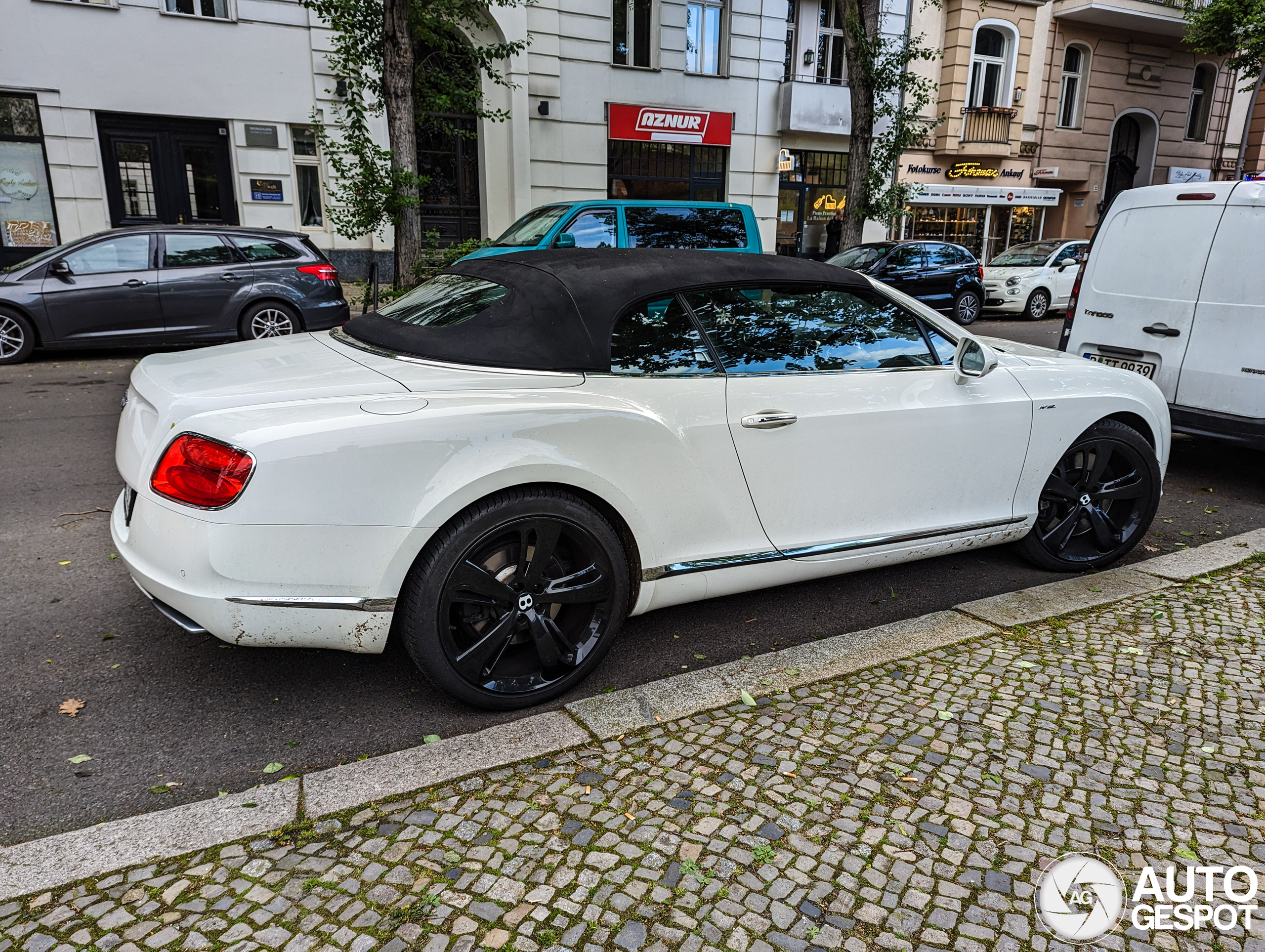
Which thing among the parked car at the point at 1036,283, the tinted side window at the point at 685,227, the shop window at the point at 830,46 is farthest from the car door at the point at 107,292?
the shop window at the point at 830,46

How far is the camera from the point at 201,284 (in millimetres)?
10547

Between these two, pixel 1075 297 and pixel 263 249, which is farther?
pixel 263 249

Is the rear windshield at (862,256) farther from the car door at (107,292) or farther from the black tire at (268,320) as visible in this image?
the car door at (107,292)

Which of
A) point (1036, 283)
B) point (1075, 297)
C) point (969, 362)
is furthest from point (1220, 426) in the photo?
point (1036, 283)

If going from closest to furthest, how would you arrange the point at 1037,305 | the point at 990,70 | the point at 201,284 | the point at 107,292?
the point at 107,292
the point at 201,284
the point at 1037,305
the point at 990,70

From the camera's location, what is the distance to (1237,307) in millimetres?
5832

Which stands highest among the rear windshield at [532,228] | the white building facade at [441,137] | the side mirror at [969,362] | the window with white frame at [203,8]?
the window with white frame at [203,8]

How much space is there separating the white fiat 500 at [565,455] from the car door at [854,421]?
0.03 ft

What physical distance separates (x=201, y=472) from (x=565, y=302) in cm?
139

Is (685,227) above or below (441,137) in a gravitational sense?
below

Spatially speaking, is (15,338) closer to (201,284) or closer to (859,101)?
(201,284)

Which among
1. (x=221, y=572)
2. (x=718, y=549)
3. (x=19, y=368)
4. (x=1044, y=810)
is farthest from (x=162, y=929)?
(x=19, y=368)

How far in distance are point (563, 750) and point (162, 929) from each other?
3.89ft

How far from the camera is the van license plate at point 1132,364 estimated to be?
6.34m
